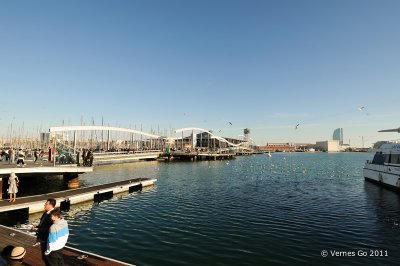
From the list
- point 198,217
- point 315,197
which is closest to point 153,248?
point 198,217

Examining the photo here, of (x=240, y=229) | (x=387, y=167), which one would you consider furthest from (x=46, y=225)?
(x=387, y=167)

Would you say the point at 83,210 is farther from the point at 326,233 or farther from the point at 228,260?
the point at 326,233

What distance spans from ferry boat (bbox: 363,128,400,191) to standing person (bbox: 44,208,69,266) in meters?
36.2

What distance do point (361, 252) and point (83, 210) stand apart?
63.4ft

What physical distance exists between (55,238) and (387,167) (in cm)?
4028

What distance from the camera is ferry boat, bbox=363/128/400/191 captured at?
33.5 meters

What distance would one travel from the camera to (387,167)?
36.1 metres

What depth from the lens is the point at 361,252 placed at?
13922mm

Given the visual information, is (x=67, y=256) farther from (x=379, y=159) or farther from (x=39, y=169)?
(x=379, y=159)

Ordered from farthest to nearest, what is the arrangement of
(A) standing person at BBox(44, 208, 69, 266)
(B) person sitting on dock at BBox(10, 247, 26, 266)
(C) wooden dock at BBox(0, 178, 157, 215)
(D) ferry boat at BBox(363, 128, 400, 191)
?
(D) ferry boat at BBox(363, 128, 400, 191) < (C) wooden dock at BBox(0, 178, 157, 215) < (A) standing person at BBox(44, 208, 69, 266) < (B) person sitting on dock at BBox(10, 247, 26, 266)

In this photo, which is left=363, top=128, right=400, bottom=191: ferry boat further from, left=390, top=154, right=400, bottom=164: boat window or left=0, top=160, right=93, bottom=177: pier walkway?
left=0, top=160, right=93, bottom=177: pier walkway

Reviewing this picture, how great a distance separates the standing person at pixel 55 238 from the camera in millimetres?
6891

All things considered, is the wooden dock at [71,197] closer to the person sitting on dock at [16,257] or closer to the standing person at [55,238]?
the standing person at [55,238]

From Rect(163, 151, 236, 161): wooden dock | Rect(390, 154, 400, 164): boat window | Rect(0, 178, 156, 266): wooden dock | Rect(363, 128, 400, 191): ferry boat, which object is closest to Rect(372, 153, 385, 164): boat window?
Rect(363, 128, 400, 191): ferry boat
